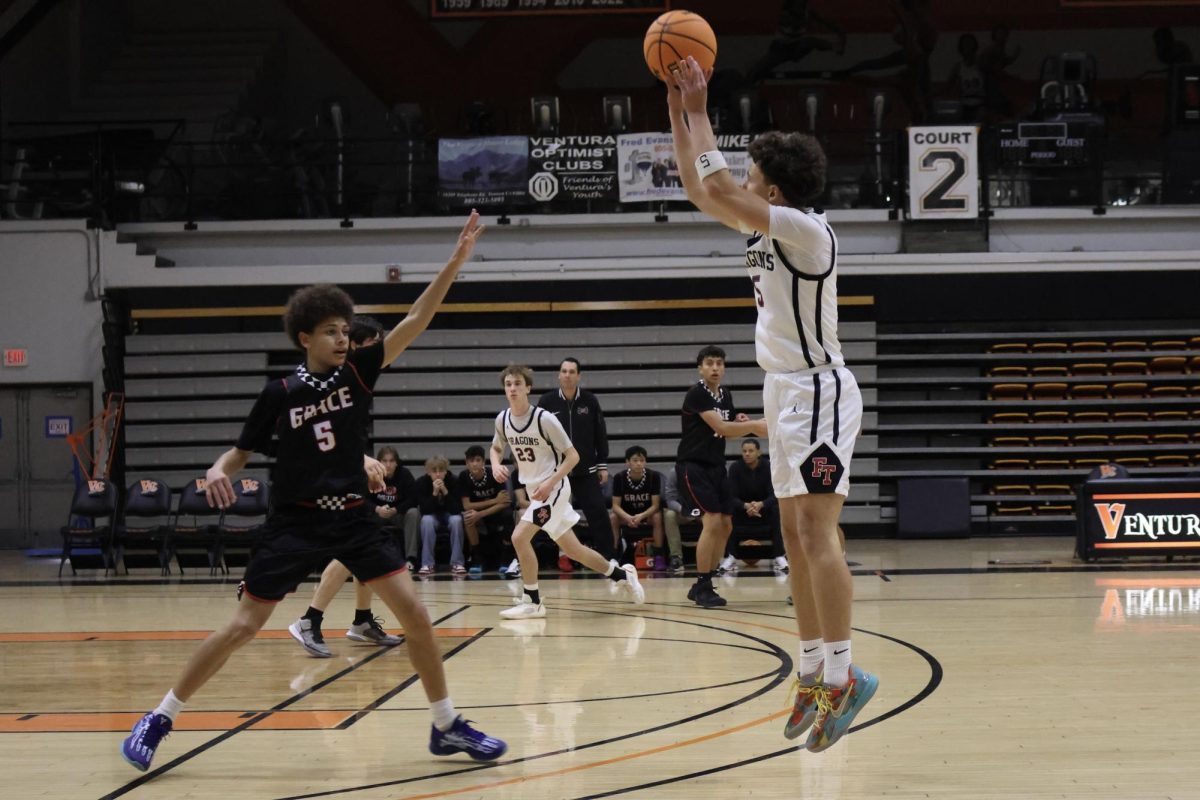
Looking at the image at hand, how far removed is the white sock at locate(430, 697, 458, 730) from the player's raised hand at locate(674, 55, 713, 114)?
2.19 m

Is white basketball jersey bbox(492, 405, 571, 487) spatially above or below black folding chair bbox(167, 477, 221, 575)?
above

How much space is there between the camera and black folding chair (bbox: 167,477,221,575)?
12.5 meters

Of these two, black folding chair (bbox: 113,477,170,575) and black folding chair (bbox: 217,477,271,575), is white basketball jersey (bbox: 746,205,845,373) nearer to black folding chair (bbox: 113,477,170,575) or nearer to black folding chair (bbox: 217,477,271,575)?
black folding chair (bbox: 217,477,271,575)

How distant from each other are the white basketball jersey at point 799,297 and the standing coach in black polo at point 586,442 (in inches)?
220

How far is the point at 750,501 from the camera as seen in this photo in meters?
12.4

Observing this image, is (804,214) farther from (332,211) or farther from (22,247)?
(22,247)

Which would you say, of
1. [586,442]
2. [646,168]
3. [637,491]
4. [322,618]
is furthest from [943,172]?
[322,618]

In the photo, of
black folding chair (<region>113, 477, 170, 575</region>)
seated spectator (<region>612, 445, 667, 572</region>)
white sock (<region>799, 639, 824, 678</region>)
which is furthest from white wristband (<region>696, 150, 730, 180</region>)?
black folding chair (<region>113, 477, 170, 575</region>)

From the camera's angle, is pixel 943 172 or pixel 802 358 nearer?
pixel 802 358

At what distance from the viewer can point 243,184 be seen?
15.5 metres

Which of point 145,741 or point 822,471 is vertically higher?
point 822,471

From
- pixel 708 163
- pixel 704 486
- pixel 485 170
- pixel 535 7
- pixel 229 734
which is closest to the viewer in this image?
pixel 708 163

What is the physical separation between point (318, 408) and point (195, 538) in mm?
8730

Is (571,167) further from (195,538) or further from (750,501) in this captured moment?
(195,538)
